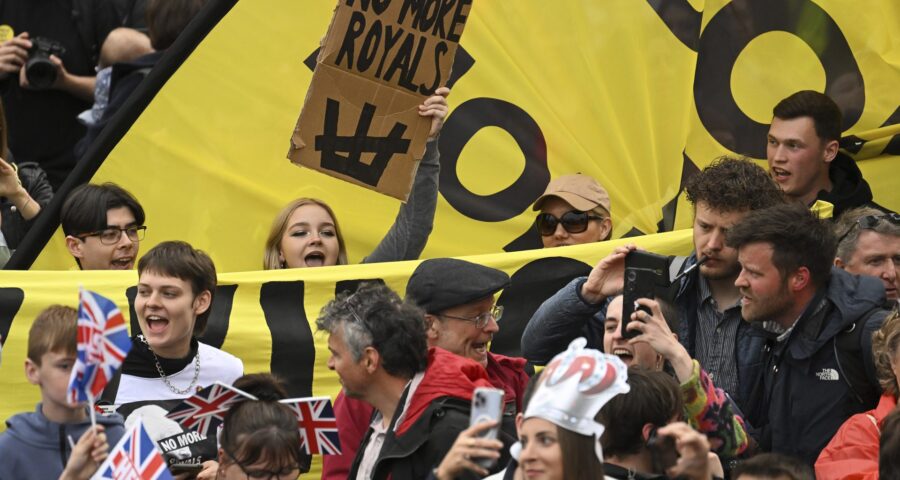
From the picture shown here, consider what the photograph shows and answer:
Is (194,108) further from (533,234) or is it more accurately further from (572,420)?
(572,420)

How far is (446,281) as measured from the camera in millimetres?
6277

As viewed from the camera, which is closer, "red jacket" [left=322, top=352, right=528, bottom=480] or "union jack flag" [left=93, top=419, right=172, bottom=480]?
"union jack flag" [left=93, top=419, right=172, bottom=480]

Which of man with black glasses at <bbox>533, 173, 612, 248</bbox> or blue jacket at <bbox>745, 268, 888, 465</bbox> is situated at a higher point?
man with black glasses at <bbox>533, 173, 612, 248</bbox>

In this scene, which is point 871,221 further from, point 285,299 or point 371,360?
point 285,299

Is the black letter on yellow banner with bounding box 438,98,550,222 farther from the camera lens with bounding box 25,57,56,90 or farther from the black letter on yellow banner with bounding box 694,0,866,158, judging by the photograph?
the camera lens with bounding box 25,57,56,90

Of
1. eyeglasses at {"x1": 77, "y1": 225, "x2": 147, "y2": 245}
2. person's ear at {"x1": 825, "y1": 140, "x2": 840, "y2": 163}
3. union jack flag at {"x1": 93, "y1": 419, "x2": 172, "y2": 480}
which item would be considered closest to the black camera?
eyeglasses at {"x1": 77, "y1": 225, "x2": 147, "y2": 245}

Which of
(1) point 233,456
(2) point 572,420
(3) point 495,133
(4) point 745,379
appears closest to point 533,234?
(3) point 495,133

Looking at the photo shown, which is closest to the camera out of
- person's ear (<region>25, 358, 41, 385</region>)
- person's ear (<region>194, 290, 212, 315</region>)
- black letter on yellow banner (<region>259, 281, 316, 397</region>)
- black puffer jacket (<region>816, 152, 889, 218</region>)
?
person's ear (<region>25, 358, 41, 385</region>)

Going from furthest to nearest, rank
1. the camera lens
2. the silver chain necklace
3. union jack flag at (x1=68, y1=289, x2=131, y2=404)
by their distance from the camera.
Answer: the camera lens → the silver chain necklace → union jack flag at (x1=68, y1=289, x2=131, y2=404)

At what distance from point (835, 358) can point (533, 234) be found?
3.07m

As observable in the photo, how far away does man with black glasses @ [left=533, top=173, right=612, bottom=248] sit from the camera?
7.81m

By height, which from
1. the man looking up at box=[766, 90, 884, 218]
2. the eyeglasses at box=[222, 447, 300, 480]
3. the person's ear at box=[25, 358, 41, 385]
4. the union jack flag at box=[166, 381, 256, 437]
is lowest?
the eyeglasses at box=[222, 447, 300, 480]

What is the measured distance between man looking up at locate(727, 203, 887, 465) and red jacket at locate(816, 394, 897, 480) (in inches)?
9.7

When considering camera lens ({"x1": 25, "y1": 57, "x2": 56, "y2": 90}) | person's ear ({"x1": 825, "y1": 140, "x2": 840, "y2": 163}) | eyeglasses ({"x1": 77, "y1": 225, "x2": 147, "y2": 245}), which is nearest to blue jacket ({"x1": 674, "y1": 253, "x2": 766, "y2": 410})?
person's ear ({"x1": 825, "y1": 140, "x2": 840, "y2": 163})
